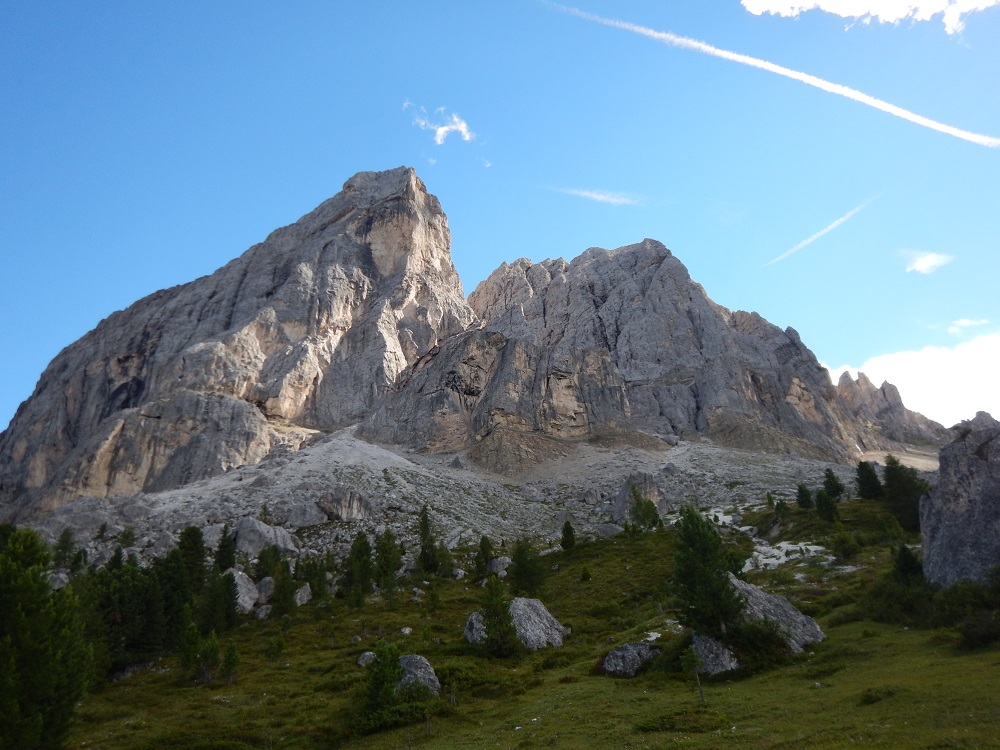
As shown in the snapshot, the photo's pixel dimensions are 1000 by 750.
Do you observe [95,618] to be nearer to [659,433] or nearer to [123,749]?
[123,749]

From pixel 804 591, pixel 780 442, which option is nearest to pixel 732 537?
pixel 804 591

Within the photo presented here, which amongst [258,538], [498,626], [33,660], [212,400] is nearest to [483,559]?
[258,538]

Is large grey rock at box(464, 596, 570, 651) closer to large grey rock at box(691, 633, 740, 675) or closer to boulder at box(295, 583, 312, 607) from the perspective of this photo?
large grey rock at box(691, 633, 740, 675)

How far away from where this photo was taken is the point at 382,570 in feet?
235

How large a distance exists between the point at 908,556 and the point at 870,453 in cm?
14919

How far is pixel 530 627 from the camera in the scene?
1908 inches

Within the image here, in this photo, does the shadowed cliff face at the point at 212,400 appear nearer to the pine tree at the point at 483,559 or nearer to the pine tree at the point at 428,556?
the pine tree at the point at 428,556

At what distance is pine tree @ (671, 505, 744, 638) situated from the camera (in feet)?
115

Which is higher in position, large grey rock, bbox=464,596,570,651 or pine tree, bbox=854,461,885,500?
pine tree, bbox=854,461,885,500

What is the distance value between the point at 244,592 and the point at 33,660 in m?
41.1

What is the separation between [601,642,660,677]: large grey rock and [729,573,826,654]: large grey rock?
604 centimetres

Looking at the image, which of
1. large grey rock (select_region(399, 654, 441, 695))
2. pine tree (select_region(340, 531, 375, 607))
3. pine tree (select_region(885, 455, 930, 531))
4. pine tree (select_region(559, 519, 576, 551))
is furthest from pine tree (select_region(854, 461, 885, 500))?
large grey rock (select_region(399, 654, 441, 695))

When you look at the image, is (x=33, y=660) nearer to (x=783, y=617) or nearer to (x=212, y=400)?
(x=783, y=617)

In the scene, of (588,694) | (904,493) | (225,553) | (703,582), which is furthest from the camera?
(225,553)
